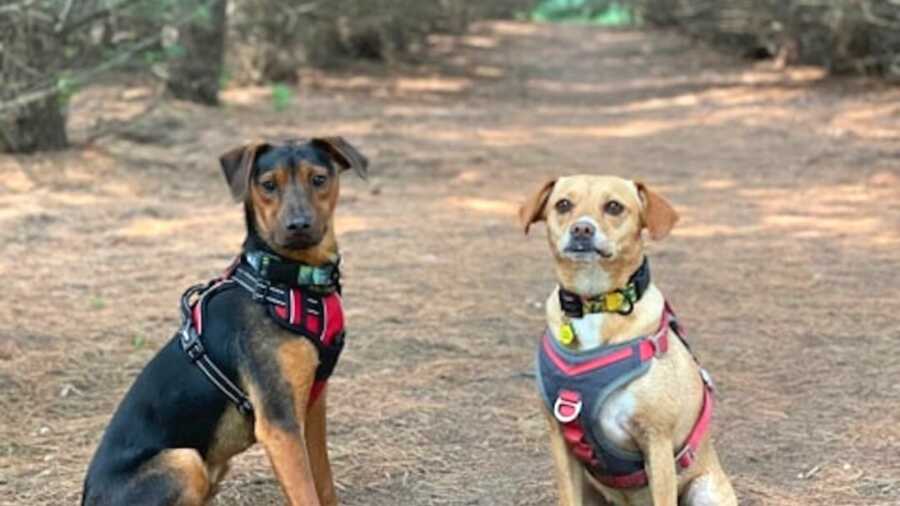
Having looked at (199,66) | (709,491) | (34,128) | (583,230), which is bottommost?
(199,66)

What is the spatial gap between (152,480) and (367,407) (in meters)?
2.01

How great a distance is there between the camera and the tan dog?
13.4 feet

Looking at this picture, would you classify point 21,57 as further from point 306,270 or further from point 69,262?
point 306,270

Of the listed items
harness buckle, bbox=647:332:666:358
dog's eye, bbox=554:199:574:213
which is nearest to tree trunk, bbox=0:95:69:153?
dog's eye, bbox=554:199:574:213

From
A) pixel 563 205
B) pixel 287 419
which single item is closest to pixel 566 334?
pixel 563 205

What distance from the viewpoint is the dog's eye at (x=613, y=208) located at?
423 centimetres

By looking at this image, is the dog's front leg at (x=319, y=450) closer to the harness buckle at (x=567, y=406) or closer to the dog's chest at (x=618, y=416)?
the harness buckle at (x=567, y=406)

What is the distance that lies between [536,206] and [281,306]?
39.3 inches

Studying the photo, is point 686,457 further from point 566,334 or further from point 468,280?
point 468,280

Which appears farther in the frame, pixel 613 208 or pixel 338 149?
pixel 338 149

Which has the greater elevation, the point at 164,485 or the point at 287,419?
the point at 287,419

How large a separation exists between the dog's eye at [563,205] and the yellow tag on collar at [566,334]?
15.8 inches

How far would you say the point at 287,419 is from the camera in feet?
14.3

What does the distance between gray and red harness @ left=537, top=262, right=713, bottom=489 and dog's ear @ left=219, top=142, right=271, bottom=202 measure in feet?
4.11
